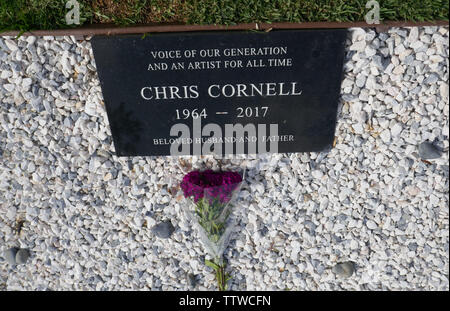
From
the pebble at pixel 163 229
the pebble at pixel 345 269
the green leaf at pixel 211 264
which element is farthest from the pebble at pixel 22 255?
the pebble at pixel 345 269

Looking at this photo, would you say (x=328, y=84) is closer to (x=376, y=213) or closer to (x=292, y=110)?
(x=292, y=110)

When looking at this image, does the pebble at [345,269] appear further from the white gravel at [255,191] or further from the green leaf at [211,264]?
the green leaf at [211,264]

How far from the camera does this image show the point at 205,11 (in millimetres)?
1663

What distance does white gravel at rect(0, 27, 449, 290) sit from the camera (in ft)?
5.90

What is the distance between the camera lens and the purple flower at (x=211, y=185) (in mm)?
1898

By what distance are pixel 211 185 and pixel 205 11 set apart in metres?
0.81

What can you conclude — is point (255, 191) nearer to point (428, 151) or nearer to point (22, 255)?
point (428, 151)

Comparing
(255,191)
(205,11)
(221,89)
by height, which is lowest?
(255,191)

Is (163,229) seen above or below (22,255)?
above

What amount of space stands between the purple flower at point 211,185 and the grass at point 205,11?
0.73 metres

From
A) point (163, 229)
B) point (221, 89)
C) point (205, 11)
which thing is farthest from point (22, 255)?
point (205, 11)

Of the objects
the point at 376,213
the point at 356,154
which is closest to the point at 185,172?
the point at 356,154

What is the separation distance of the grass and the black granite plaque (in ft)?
0.24

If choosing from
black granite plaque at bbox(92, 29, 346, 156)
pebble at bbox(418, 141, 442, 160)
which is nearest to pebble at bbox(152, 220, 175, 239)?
black granite plaque at bbox(92, 29, 346, 156)
